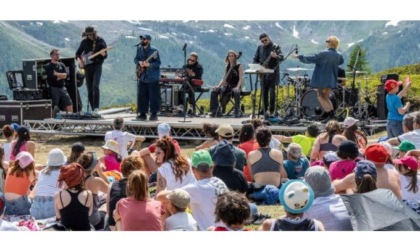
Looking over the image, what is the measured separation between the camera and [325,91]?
12.4 metres

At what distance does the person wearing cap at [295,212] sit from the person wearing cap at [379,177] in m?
1.50

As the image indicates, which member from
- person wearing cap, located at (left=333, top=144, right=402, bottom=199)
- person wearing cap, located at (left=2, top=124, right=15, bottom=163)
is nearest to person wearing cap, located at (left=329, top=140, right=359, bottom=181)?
person wearing cap, located at (left=333, top=144, right=402, bottom=199)

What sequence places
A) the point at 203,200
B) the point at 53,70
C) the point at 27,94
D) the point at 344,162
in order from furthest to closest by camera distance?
the point at 27,94 → the point at 53,70 → the point at 344,162 → the point at 203,200

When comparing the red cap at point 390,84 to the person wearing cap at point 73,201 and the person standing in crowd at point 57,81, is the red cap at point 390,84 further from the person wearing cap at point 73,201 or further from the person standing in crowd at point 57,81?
the person standing in crowd at point 57,81

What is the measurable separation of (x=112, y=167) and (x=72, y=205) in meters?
2.48

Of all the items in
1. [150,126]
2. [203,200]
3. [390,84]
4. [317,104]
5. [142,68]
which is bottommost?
[150,126]

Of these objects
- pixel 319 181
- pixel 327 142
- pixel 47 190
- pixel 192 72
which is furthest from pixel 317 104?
pixel 319 181

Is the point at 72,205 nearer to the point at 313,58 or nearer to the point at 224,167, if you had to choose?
the point at 224,167

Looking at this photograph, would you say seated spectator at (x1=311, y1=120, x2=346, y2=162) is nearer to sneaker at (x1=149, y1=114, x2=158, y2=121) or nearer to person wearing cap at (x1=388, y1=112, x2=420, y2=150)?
person wearing cap at (x1=388, y1=112, x2=420, y2=150)

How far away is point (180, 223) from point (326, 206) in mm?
986

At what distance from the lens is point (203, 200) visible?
6.32 m

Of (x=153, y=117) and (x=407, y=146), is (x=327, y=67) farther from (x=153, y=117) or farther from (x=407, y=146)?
(x=407, y=146)

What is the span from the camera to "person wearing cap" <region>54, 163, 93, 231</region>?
616 centimetres
